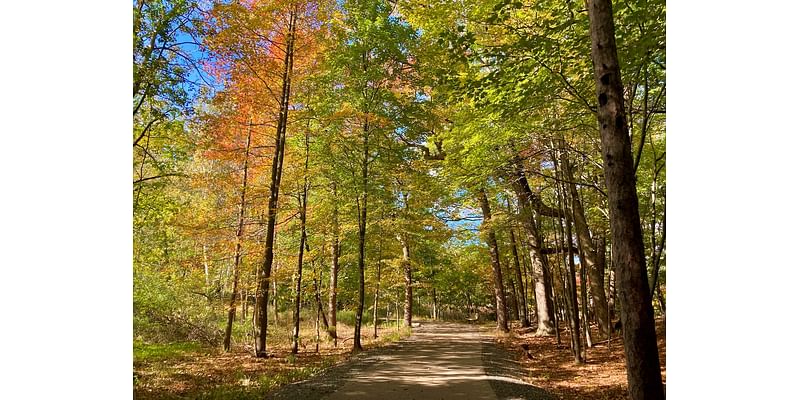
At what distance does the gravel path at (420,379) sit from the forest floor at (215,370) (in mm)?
251

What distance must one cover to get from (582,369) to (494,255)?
4413 mm

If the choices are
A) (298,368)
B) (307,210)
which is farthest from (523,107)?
(307,210)

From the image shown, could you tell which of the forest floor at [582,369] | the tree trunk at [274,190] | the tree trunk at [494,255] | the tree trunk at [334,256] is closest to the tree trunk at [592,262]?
the forest floor at [582,369]

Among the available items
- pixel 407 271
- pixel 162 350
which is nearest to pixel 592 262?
pixel 407 271

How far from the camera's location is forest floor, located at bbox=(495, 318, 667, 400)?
3982 millimetres

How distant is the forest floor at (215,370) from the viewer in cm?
352

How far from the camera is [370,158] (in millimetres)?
6867

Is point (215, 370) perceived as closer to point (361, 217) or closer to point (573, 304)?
point (361, 217)

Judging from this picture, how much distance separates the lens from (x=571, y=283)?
5.30 meters

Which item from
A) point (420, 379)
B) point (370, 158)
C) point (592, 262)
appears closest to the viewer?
point (420, 379)

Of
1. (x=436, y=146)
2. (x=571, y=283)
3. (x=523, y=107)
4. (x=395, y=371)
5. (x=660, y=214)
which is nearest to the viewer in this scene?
(x=523, y=107)

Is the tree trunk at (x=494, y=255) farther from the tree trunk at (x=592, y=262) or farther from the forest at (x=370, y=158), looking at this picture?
the tree trunk at (x=592, y=262)

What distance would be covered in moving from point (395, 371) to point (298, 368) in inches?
44.8
